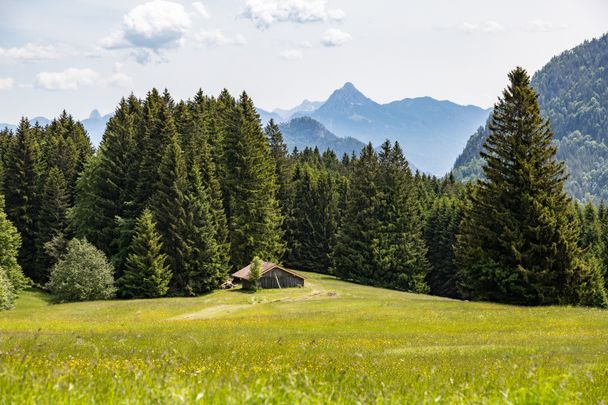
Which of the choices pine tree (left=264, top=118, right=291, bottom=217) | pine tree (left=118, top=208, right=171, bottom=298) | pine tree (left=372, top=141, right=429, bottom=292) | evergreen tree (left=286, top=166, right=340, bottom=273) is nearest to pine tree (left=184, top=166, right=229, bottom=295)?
pine tree (left=118, top=208, right=171, bottom=298)

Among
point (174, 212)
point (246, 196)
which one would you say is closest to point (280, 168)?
point (246, 196)

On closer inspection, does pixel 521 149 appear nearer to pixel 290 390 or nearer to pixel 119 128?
pixel 290 390

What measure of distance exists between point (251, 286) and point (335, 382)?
187 feet

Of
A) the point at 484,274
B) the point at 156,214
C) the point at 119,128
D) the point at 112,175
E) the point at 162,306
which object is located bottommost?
the point at 162,306

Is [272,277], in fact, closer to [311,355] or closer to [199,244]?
[199,244]

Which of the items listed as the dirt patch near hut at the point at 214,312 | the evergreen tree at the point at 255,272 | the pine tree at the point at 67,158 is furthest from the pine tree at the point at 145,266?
the pine tree at the point at 67,158

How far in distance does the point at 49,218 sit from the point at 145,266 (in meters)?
23.0

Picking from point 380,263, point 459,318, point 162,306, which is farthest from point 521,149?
point 380,263

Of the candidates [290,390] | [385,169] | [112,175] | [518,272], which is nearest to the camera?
[290,390]

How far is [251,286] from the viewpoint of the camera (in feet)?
207

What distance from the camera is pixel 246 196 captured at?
237 ft

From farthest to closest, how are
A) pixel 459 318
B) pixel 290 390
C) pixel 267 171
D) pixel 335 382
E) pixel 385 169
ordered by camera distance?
pixel 385 169, pixel 267 171, pixel 459 318, pixel 335 382, pixel 290 390

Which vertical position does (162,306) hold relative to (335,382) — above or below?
below

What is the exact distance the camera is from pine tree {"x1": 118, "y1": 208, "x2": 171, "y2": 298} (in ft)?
193
